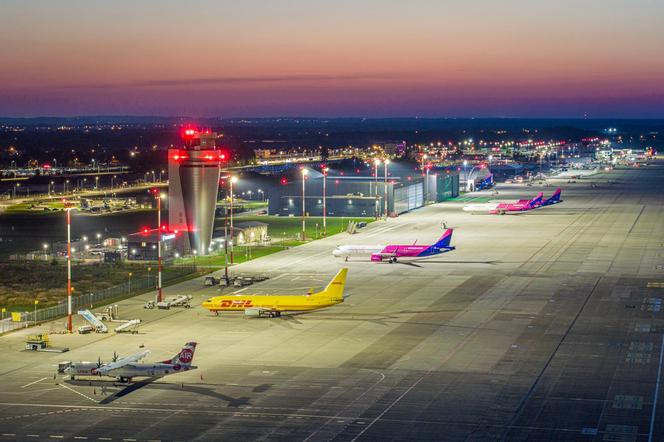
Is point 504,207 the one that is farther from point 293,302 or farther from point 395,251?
point 293,302

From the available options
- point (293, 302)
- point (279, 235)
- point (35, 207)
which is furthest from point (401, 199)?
point (293, 302)

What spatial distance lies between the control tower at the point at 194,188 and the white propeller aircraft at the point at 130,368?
56297mm

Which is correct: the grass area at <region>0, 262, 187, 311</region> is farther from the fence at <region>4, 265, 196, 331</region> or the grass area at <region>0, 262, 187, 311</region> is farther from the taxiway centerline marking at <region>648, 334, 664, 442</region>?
the taxiway centerline marking at <region>648, 334, 664, 442</region>

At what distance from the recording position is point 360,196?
174250mm

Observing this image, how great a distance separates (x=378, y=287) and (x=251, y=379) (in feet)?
120

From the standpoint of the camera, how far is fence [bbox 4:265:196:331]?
256 feet

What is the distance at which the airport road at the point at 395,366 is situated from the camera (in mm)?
48594

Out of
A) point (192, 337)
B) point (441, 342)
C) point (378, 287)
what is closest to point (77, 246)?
point (378, 287)

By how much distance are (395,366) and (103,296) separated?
36.8 meters

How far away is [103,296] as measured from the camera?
8838 centimetres

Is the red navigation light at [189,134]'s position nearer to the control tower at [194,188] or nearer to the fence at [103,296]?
the control tower at [194,188]

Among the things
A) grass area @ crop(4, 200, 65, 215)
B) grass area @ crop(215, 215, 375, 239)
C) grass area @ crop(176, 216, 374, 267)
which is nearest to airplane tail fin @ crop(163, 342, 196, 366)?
grass area @ crop(176, 216, 374, 267)

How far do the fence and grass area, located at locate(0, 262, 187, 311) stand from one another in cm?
167

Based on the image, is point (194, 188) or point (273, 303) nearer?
point (273, 303)
